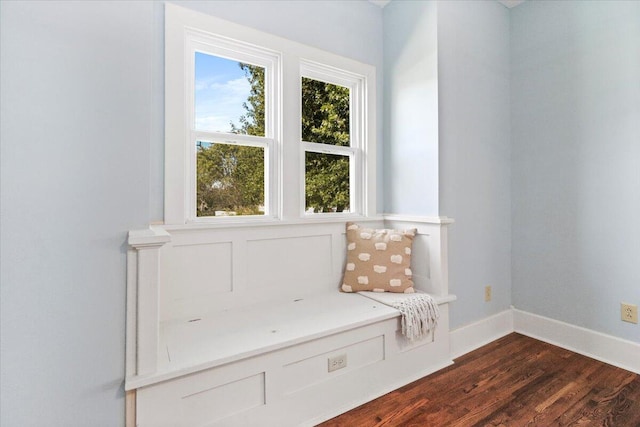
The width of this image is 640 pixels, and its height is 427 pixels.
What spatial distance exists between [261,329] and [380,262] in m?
0.93

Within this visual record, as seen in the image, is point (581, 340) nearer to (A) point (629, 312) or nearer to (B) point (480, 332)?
(A) point (629, 312)

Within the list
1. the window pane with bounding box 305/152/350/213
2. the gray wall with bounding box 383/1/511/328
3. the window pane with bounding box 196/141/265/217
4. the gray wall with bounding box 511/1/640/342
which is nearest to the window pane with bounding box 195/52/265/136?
the window pane with bounding box 196/141/265/217

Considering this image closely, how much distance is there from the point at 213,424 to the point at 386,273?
129 centimetres

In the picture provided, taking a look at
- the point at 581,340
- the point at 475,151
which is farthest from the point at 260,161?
the point at 581,340

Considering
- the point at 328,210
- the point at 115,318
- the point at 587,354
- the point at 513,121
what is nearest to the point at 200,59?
the point at 328,210

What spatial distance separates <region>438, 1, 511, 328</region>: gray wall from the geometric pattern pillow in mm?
359

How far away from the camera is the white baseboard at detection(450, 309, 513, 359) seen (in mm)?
2188

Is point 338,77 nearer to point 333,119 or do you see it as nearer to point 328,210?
point 333,119

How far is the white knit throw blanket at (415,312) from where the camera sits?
1815 millimetres

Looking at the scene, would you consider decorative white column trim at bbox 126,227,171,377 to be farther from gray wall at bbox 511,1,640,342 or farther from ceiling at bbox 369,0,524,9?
gray wall at bbox 511,1,640,342

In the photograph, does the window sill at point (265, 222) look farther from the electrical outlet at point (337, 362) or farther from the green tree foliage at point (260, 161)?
the electrical outlet at point (337, 362)

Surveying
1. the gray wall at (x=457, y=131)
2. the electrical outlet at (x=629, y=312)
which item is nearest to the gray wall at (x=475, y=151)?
Answer: the gray wall at (x=457, y=131)

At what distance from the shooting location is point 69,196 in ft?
3.58

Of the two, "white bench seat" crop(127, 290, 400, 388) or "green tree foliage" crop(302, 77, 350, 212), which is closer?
"white bench seat" crop(127, 290, 400, 388)
